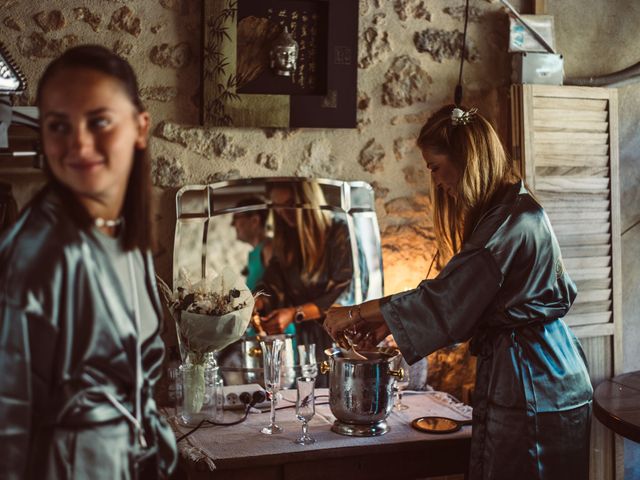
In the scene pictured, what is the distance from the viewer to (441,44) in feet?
10.3

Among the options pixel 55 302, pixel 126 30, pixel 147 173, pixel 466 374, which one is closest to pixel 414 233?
pixel 466 374

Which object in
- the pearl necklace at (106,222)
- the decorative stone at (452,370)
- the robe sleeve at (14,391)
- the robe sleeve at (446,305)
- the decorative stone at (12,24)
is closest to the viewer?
the robe sleeve at (14,391)

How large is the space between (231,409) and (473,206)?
1.02 meters

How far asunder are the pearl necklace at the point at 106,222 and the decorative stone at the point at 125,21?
178 cm

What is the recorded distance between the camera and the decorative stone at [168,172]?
2.87 meters

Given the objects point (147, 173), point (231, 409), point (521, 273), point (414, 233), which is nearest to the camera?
point (147, 173)

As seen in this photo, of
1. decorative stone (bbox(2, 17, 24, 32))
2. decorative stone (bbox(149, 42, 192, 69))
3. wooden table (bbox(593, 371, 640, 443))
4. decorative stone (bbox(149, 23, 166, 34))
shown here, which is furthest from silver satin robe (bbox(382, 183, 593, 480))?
decorative stone (bbox(2, 17, 24, 32))

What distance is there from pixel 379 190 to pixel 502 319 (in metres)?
1.04

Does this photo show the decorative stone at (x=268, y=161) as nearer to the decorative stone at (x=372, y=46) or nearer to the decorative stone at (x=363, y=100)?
the decorative stone at (x=363, y=100)

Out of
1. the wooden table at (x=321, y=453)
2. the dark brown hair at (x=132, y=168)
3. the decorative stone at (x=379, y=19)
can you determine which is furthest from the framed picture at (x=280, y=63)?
the dark brown hair at (x=132, y=168)

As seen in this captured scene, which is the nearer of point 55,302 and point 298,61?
point 55,302

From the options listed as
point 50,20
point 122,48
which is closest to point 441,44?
point 122,48

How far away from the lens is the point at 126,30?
9.23ft

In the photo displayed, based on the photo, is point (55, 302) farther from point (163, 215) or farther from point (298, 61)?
point (298, 61)
